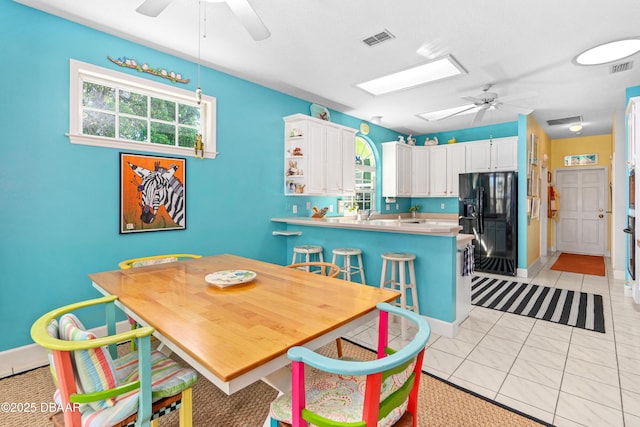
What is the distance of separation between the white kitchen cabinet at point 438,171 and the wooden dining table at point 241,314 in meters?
5.07

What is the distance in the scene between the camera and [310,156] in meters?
4.26

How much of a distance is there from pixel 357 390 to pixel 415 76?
3.71 m

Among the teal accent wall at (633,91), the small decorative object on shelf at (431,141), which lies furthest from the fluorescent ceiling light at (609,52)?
the small decorative object on shelf at (431,141)

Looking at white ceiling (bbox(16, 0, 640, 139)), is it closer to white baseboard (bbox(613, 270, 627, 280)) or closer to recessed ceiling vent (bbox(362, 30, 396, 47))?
recessed ceiling vent (bbox(362, 30, 396, 47))

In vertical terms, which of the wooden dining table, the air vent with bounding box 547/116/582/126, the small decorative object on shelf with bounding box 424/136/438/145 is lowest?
the wooden dining table

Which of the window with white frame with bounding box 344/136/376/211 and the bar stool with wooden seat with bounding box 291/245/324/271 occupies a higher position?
the window with white frame with bounding box 344/136/376/211

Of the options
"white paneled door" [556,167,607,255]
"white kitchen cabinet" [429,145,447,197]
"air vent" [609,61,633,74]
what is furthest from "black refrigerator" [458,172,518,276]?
"white paneled door" [556,167,607,255]

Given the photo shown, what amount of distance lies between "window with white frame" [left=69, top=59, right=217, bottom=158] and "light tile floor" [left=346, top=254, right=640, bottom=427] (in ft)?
8.70

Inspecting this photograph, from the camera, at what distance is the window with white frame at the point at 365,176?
5.89 m

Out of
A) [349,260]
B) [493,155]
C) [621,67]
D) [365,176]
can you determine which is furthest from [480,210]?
[349,260]

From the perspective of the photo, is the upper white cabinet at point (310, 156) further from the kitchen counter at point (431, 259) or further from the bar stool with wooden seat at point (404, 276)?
the bar stool with wooden seat at point (404, 276)

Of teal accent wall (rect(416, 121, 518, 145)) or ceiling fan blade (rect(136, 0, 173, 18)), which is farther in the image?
teal accent wall (rect(416, 121, 518, 145))

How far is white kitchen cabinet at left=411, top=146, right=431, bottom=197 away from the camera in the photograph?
6.53 m

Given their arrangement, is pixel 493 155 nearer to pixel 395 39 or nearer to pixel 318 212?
pixel 318 212
